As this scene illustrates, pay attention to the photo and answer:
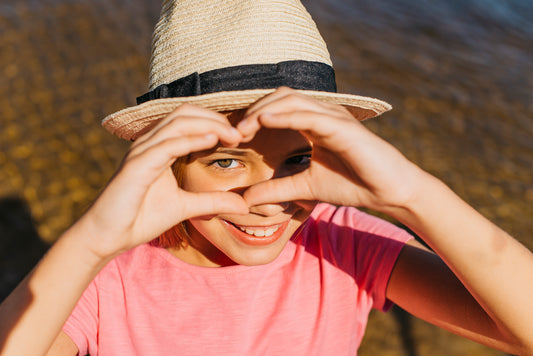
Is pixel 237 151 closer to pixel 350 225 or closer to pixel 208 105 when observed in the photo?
pixel 208 105

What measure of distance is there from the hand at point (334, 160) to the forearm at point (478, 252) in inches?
3.6

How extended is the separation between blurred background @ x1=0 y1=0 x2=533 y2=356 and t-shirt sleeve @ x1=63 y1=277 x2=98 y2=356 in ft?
Result: 6.16

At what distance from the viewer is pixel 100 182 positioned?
379 cm

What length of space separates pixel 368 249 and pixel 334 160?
57 cm

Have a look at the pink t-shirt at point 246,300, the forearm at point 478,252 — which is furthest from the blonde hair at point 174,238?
the forearm at point 478,252

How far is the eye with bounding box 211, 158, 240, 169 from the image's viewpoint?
1.55 meters

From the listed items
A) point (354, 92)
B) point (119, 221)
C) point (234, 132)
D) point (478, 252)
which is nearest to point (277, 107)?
point (234, 132)

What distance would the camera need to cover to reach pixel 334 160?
4.53 ft

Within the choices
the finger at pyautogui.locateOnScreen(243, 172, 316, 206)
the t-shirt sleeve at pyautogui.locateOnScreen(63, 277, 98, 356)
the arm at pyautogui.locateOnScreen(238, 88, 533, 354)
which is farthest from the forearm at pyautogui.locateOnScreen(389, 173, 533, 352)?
the t-shirt sleeve at pyautogui.locateOnScreen(63, 277, 98, 356)

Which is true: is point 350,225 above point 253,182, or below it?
below

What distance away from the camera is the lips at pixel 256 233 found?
1.63 meters

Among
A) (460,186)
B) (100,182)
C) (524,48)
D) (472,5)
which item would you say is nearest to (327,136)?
(100,182)

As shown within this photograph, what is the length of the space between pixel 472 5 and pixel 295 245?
25.0 ft

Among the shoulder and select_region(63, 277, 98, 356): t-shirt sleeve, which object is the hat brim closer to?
the shoulder
